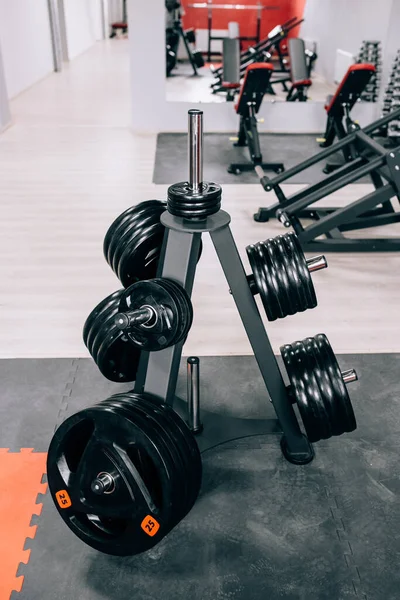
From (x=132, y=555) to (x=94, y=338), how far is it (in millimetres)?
631

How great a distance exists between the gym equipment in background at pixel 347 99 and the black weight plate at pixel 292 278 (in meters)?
2.61

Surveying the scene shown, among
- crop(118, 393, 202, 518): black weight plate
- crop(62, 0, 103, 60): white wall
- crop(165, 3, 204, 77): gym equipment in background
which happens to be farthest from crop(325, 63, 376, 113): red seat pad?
crop(62, 0, 103, 60): white wall

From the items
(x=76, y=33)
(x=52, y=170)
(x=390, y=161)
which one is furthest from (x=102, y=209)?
(x=76, y=33)

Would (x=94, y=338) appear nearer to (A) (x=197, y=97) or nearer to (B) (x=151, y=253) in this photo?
(B) (x=151, y=253)

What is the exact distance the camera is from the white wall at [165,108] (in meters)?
4.94

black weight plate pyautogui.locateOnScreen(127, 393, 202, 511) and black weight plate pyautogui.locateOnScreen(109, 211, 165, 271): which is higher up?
black weight plate pyautogui.locateOnScreen(109, 211, 165, 271)

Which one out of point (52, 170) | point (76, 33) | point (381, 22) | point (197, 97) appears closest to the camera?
point (52, 170)

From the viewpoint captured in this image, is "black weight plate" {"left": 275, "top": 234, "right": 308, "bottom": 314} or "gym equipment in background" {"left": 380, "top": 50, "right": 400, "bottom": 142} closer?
"black weight plate" {"left": 275, "top": 234, "right": 308, "bottom": 314}

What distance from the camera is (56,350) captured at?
7.28 feet

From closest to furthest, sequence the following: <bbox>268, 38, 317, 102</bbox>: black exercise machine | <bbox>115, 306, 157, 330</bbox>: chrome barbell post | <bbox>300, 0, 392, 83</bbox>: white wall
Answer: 1. <bbox>115, 306, 157, 330</bbox>: chrome barbell post
2. <bbox>268, 38, 317, 102</bbox>: black exercise machine
3. <bbox>300, 0, 392, 83</bbox>: white wall

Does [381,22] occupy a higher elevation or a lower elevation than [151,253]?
higher

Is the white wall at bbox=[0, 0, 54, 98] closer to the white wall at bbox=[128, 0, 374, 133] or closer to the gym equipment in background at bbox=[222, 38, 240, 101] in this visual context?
the white wall at bbox=[128, 0, 374, 133]

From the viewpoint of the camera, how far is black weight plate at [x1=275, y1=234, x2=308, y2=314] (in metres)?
1.48

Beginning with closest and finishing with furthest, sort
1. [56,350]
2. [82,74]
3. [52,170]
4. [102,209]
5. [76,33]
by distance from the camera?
[56,350]
[102,209]
[52,170]
[82,74]
[76,33]
